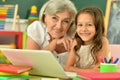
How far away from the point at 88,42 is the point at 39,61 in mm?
613

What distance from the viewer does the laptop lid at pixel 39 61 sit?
797 millimetres

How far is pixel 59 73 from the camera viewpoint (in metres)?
0.83

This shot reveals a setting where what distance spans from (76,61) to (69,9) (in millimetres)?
288

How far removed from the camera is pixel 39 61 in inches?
A: 33.5

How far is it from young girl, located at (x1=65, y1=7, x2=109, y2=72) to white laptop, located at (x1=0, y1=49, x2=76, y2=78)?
38cm

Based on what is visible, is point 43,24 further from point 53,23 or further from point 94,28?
point 94,28

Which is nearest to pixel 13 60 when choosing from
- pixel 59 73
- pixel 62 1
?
pixel 59 73

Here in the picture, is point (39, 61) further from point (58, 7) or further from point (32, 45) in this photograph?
point (32, 45)

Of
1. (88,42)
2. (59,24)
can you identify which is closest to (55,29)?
(59,24)

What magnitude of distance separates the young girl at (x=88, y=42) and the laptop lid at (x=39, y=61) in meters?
0.38

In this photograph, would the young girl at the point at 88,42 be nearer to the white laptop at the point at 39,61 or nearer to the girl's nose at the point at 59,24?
the girl's nose at the point at 59,24

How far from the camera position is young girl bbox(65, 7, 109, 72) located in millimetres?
1313

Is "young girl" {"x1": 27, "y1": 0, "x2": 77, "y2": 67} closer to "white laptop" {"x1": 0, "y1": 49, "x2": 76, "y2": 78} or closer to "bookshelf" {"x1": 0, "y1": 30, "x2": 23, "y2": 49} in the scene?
"bookshelf" {"x1": 0, "y1": 30, "x2": 23, "y2": 49}

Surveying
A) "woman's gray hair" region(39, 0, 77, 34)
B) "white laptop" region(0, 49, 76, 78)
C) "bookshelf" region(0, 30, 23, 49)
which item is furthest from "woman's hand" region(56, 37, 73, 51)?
"white laptop" region(0, 49, 76, 78)
